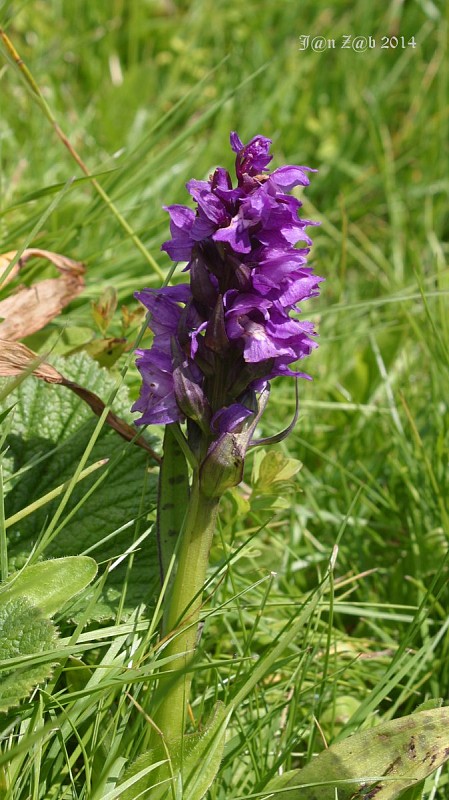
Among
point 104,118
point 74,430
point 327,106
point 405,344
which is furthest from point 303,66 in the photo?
point 74,430

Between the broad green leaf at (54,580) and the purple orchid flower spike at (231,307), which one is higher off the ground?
the purple orchid flower spike at (231,307)

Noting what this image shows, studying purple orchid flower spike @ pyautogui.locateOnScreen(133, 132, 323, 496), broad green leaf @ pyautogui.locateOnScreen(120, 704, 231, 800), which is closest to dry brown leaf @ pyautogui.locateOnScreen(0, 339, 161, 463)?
purple orchid flower spike @ pyautogui.locateOnScreen(133, 132, 323, 496)

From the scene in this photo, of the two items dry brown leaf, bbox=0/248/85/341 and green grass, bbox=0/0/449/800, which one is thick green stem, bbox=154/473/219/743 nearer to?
green grass, bbox=0/0/449/800

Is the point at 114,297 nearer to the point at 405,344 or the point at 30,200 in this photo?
the point at 30,200

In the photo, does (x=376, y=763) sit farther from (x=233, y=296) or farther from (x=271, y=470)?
(x=233, y=296)

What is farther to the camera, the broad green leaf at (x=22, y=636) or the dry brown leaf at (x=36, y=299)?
the dry brown leaf at (x=36, y=299)

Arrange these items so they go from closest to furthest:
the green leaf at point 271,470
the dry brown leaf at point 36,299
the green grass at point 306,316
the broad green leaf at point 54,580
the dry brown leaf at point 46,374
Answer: the broad green leaf at point 54,580 < the green grass at point 306,316 < the dry brown leaf at point 46,374 < the green leaf at point 271,470 < the dry brown leaf at point 36,299

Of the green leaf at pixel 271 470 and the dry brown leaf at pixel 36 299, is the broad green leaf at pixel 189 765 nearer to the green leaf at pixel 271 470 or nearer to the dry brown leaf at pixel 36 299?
the green leaf at pixel 271 470

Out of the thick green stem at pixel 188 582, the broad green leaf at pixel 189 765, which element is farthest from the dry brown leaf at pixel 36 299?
the broad green leaf at pixel 189 765
